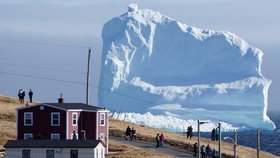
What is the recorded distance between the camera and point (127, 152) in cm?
7169

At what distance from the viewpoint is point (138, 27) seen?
520 feet

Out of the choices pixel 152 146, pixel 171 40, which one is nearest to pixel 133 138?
pixel 152 146

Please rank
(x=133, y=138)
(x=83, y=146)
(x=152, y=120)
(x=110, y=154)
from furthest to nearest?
(x=152, y=120) → (x=133, y=138) → (x=110, y=154) → (x=83, y=146)

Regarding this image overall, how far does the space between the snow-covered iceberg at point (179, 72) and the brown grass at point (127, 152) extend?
2985 inches

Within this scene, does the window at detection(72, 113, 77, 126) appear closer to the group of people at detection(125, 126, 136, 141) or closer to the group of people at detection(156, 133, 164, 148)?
the group of people at detection(156, 133, 164, 148)

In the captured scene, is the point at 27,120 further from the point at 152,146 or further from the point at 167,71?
the point at 167,71

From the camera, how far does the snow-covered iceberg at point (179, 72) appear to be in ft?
508

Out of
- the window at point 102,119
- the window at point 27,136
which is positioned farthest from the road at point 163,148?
the window at point 27,136

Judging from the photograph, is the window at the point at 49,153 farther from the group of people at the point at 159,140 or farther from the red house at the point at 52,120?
the group of people at the point at 159,140

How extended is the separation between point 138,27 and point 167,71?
39.8 feet

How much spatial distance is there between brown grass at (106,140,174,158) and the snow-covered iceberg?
249ft

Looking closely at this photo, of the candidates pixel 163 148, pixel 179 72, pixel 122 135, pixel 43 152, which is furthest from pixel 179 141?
pixel 179 72

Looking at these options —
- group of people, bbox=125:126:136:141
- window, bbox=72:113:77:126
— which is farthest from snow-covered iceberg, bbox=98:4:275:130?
window, bbox=72:113:77:126

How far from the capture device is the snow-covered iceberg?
508ft
